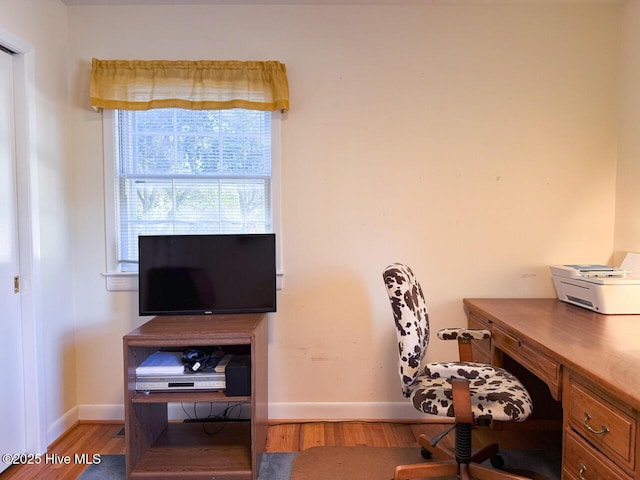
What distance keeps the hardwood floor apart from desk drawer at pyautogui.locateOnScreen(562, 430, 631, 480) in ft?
2.68

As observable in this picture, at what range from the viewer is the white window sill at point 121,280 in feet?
7.63

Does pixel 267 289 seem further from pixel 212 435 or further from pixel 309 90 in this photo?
pixel 309 90

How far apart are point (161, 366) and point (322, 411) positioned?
1083 millimetres

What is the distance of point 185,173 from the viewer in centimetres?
232

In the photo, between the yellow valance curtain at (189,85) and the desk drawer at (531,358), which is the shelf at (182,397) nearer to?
the desk drawer at (531,358)

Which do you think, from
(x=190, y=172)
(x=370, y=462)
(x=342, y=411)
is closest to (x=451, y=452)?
(x=370, y=462)

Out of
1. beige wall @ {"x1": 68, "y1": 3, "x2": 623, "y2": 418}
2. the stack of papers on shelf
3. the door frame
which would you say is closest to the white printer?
beige wall @ {"x1": 68, "y1": 3, "x2": 623, "y2": 418}

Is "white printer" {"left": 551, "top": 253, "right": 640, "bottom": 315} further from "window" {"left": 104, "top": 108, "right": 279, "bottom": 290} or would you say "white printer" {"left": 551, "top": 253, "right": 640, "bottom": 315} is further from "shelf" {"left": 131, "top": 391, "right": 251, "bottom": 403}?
"shelf" {"left": 131, "top": 391, "right": 251, "bottom": 403}

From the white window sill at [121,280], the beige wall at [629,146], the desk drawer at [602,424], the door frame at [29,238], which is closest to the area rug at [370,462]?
the desk drawer at [602,424]

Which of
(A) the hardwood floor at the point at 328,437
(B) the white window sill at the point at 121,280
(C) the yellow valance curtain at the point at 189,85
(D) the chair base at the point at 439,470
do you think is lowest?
(A) the hardwood floor at the point at 328,437

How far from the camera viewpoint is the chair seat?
1547mm

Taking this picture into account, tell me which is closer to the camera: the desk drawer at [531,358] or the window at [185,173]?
the desk drawer at [531,358]

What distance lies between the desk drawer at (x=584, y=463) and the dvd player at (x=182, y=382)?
146 centimetres

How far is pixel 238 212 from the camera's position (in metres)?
2.35
